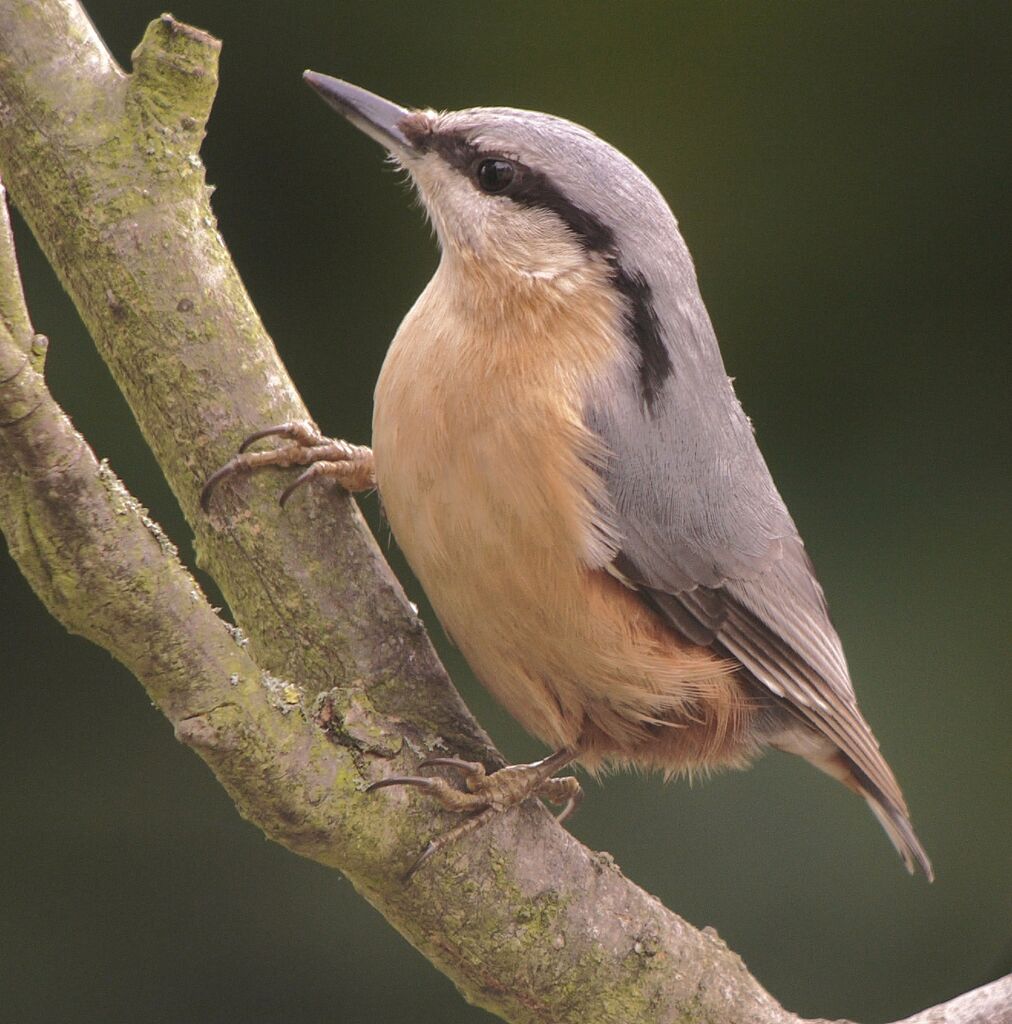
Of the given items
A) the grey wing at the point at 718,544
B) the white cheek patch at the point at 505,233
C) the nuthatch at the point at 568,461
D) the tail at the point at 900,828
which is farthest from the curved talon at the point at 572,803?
the white cheek patch at the point at 505,233

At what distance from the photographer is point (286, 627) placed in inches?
67.5

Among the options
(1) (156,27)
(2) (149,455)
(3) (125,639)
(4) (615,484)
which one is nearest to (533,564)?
(4) (615,484)

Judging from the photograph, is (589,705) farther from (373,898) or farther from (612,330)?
(612,330)

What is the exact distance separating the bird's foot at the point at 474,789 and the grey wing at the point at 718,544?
325mm

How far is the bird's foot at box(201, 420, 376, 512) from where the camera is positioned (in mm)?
1706

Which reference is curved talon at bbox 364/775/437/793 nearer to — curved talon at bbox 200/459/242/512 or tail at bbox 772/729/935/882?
curved talon at bbox 200/459/242/512

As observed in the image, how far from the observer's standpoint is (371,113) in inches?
77.0

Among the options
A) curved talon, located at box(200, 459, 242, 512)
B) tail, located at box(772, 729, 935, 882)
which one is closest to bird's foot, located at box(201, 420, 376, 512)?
curved talon, located at box(200, 459, 242, 512)

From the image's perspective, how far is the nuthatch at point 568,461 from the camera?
69.3 inches

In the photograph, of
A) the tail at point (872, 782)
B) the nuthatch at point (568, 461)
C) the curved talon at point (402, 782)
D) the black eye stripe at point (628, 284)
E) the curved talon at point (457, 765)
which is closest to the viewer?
the curved talon at point (402, 782)

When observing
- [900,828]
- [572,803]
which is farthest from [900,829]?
[572,803]

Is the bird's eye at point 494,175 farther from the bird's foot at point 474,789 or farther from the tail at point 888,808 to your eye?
the tail at point 888,808

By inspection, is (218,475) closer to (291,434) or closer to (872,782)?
(291,434)

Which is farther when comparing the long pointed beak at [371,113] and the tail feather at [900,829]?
the tail feather at [900,829]
